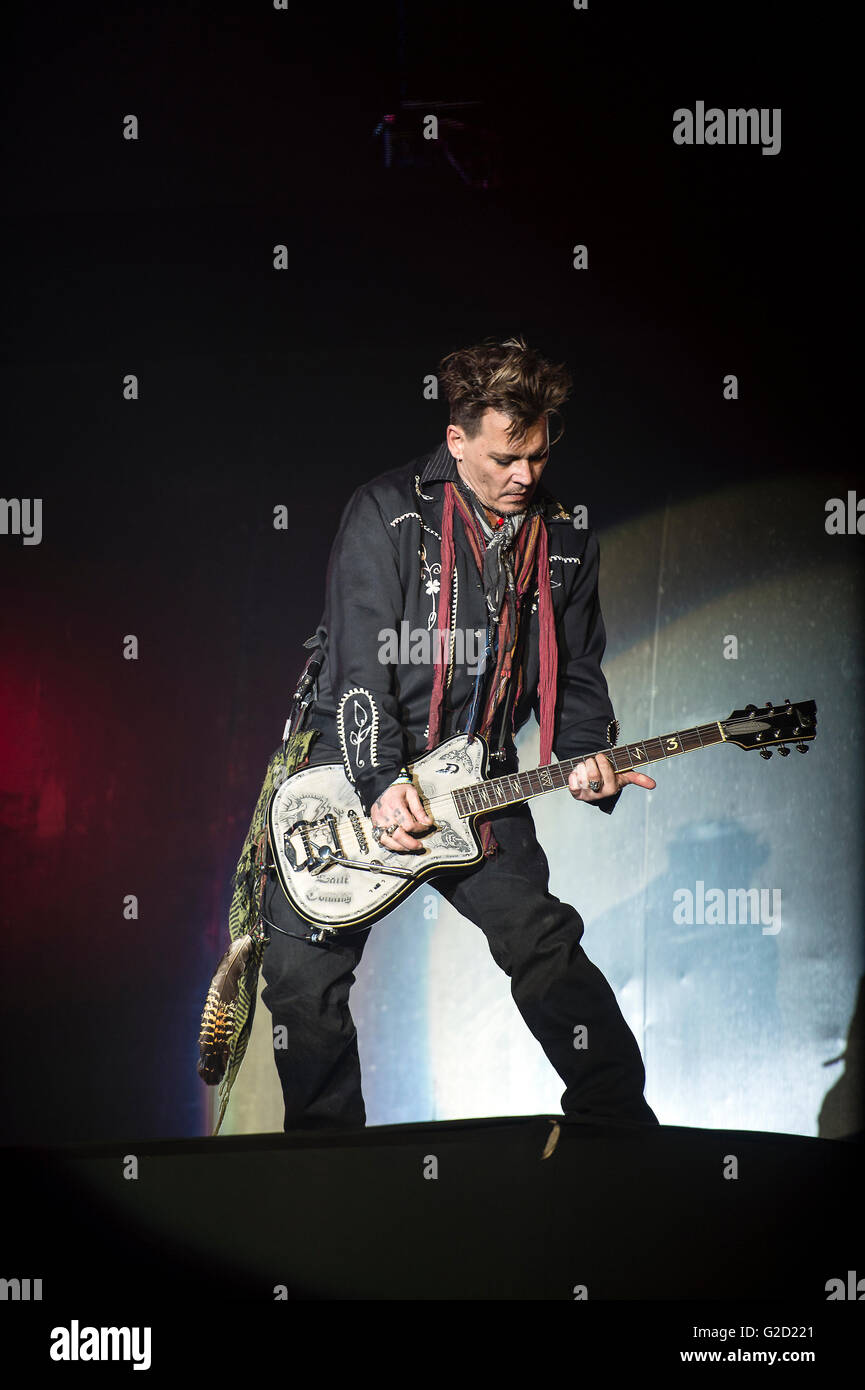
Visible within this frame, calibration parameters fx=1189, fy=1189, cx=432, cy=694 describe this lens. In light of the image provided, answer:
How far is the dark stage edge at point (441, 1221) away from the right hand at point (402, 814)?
0.71 m

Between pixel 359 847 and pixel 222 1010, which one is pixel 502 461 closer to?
pixel 359 847

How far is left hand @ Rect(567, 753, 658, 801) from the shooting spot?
3000mm

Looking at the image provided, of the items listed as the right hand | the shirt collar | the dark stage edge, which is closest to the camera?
the dark stage edge

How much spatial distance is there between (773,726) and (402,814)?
0.96m

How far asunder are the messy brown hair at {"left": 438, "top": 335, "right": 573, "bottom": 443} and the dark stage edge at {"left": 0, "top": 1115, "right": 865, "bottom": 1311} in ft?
5.77

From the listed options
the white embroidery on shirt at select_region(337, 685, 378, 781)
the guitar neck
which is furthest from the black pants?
the white embroidery on shirt at select_region(337, 685, 378, 781)

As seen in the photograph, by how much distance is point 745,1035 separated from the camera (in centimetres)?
360

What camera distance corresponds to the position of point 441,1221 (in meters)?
2.63

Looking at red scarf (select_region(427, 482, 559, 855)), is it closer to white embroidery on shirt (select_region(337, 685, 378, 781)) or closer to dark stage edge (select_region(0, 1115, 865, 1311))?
white embroidery on shirt (select_region(337, 685, 378, 781))

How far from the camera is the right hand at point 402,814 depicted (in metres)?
2.93

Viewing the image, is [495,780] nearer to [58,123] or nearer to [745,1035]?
[745,1035]

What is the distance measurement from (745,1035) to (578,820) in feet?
2.68

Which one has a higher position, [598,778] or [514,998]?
[598,778]

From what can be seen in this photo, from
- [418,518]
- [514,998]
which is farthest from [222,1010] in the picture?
[418,518]
